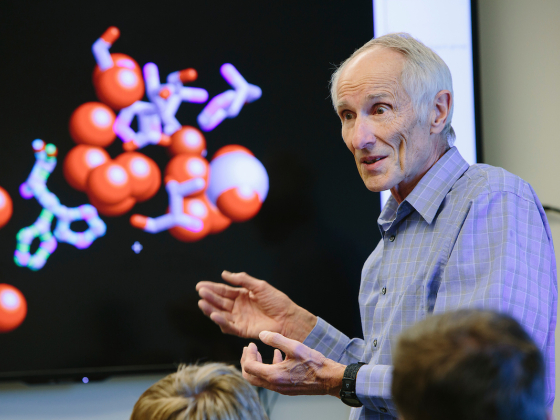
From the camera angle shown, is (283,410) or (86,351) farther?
(283,410)

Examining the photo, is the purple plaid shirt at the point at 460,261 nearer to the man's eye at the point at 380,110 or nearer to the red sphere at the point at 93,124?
the man's eye at the point at 380,110

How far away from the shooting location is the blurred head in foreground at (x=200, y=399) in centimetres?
84

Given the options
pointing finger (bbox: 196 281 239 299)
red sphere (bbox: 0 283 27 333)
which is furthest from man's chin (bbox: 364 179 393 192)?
red sphere (bbox: 0 283 27 333)

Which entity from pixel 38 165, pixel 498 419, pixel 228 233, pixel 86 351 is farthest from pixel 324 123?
pixel 498 419

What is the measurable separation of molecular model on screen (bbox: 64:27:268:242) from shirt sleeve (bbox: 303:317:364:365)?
0.78 metres

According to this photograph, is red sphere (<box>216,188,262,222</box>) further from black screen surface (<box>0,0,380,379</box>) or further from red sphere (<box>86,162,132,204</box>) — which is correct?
red sphere (<box>86,162,132,204</box>)

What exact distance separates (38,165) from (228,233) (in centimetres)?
77

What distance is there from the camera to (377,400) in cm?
104

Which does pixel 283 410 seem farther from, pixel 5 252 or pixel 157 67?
pixel 157 67

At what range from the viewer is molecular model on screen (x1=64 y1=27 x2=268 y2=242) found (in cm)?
207

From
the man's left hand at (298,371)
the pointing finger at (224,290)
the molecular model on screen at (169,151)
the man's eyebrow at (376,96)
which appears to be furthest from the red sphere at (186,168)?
the man's left hand at (298,371)

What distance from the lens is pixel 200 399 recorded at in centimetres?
86

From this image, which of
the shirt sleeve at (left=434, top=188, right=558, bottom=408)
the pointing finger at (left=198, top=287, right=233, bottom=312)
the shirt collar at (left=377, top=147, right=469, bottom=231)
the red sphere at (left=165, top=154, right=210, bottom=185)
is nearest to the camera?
the shirt sleeve at (left=434, top=188, right=558, bottom=408)

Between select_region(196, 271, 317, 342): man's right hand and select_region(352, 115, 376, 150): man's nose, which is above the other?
select_region(352, 115, 376, 150): man's nose
